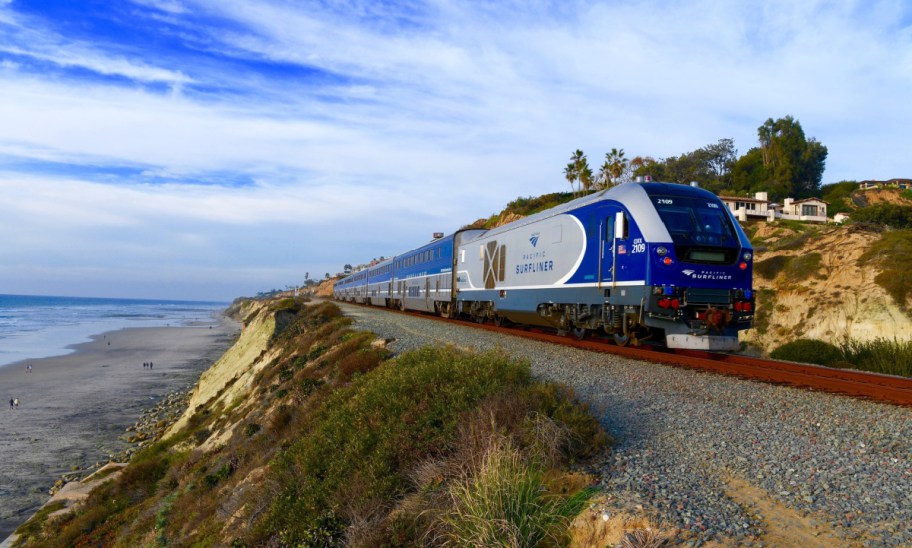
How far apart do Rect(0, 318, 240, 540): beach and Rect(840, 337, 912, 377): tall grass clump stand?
21072 millimetres

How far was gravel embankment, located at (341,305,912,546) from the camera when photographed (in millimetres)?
4473

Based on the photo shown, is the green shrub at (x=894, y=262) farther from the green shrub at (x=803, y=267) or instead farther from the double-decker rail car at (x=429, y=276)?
the double-decker rail car at (x=429, y=276)

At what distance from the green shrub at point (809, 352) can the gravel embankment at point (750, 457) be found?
8.65 meters

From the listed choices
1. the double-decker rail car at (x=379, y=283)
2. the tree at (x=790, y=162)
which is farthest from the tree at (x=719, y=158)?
the double-decker rail car at (x=379, y=283)

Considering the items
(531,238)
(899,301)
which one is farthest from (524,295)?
(899,301)

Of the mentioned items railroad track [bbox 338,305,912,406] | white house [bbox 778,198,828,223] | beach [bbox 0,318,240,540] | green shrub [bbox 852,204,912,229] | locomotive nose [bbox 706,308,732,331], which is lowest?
beach [bbox 0,318,240,540]

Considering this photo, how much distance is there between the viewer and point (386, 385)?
8508 mm

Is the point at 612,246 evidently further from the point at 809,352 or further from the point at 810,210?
the point at 810,210

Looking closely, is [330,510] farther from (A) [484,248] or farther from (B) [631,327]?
(A) [484,248]

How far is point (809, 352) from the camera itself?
55.7ft

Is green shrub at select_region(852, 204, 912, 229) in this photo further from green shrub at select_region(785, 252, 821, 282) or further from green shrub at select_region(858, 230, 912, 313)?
green shrub at select_region(858, 230, 912, 313)

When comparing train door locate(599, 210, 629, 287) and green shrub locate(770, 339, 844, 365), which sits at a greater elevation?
train door locate(599, 210, 629, 287)

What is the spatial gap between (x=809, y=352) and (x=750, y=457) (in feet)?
43.7

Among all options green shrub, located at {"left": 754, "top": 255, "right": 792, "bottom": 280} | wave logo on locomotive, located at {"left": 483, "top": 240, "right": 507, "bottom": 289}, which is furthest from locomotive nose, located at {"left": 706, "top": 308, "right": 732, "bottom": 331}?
green shrub, located at {"left": 754, "top": 255, "right": 792, "bottom": 280}
